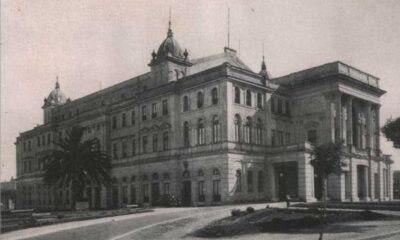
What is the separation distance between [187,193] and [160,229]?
837 inches

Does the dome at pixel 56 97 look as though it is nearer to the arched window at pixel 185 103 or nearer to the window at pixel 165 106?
the window at pixel 165 106

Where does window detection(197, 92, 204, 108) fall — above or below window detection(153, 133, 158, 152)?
above

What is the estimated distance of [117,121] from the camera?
58969mm

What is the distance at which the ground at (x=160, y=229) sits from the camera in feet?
68.9

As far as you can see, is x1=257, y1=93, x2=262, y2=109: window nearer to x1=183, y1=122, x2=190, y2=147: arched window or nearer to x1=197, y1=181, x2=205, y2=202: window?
x1=183, y1=122, x2=190, y2=147: arched window

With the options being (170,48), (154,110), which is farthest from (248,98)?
(170,48)

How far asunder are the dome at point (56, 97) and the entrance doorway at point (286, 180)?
4994 cm

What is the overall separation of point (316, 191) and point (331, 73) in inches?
441

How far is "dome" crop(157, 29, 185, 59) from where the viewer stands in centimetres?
5344

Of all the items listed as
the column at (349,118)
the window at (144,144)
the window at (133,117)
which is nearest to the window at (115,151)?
the window at (133,117)

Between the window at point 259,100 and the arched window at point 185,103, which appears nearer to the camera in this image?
the window at point 259,100

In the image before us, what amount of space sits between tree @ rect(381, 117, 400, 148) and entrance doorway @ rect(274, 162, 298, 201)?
17.1 m

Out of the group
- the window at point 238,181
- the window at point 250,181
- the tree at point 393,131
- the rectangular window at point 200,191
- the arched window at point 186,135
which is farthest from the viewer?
the arched window at point 186,135

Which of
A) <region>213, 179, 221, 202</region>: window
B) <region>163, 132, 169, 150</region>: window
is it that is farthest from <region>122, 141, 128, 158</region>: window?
<region>213, 179, 221, 202</region>: window
